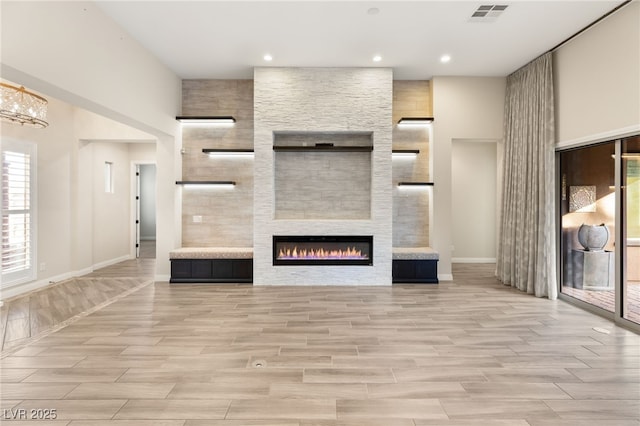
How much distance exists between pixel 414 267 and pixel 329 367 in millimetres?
3224

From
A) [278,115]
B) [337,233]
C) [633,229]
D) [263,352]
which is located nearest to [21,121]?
[278,115]

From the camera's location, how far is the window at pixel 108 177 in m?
7.37

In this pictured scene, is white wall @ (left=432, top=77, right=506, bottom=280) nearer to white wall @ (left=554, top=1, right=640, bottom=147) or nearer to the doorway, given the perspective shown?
white wall @ (left=554, top=1, right=640, bottom=147)

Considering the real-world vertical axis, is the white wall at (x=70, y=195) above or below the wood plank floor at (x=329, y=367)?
above

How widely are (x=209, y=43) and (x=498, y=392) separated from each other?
504 centimetres

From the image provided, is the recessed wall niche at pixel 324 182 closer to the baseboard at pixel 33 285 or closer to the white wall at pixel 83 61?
the white wall at pixel 83 61

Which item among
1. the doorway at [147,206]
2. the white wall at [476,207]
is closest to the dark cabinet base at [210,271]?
the white wall at [476,207]

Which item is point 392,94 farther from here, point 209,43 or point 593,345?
point 593,345

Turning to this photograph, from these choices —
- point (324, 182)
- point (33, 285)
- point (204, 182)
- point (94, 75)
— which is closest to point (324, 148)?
point (324, 182)

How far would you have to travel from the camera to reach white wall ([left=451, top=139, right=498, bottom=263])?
7.52 meters

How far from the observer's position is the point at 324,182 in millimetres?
5934

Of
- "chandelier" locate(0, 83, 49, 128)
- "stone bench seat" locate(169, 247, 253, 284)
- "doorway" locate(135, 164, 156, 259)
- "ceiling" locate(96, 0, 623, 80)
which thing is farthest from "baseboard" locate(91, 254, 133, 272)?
"ceiling" locate(96, 0, 623, 80)

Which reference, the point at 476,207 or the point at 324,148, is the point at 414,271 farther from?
the point at 476,207

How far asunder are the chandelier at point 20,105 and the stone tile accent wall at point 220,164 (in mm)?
2201
